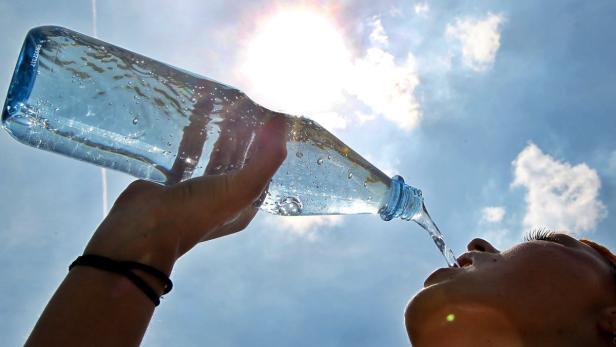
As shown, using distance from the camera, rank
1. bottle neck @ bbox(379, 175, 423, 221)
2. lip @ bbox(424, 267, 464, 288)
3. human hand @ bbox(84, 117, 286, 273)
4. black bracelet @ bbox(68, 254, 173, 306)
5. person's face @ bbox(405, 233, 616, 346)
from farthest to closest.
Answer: bottle neck @ bbox(379, 175, 423, 221) < lip @ bbox(424, 267, 464, 288) < person's face @ bbox(405, 233, 616, 346) < human hand @ bbox(84, 117, 286, 273) < black bracelet @ bbox(68, 254, 173, 306)

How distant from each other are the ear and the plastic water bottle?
2.80 ft

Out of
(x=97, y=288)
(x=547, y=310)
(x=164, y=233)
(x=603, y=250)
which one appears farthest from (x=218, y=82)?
(x=603, y=250)

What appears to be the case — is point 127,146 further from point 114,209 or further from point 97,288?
point 97,288

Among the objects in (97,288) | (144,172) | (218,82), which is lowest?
(97,288)

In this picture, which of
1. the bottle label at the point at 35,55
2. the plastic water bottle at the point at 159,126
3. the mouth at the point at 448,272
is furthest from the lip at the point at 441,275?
the bottle label at the point at 35,55

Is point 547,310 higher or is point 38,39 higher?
point 38,39

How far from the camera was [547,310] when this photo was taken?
2.04 m

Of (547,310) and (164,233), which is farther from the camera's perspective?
(547,310)

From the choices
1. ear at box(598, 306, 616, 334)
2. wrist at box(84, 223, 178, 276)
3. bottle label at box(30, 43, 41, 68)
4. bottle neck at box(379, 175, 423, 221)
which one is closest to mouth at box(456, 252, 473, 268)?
bottle neck at box(379, 175, 423, 221)

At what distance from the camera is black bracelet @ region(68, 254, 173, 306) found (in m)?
1.51

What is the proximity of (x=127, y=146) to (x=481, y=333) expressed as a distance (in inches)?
79.8

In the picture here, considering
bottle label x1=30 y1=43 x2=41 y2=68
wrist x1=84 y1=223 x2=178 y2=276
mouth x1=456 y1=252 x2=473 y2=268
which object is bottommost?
wrist x1=84 y1=223 x2=178 y2=276

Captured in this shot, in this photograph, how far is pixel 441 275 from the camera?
2287mm

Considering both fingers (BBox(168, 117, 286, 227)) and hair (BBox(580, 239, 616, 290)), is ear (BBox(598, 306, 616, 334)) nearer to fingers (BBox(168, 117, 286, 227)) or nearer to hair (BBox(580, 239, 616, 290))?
hair (BBox(580, 239, 616, 290))
